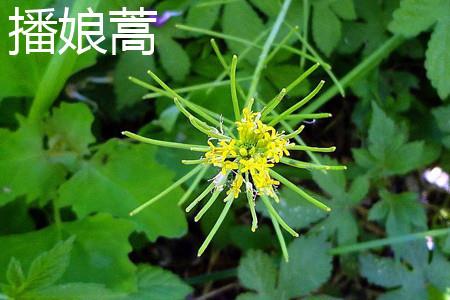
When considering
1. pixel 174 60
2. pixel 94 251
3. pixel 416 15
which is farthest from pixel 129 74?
pixel 416 15

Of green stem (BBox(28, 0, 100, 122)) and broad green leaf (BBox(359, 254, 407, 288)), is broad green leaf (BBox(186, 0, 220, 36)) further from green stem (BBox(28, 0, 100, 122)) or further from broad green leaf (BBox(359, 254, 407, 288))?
broad green leaf (BBox(359, 254, 407, 288))

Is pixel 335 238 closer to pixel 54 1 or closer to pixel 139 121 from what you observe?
pixel 139 121

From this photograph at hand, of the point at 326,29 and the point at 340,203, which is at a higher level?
the point at 326,29

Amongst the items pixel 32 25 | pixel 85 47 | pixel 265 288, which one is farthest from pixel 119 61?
pixel 265 288

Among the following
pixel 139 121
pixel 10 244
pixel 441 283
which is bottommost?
pixel 441 283

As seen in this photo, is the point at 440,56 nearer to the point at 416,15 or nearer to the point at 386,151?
the point at 416,15

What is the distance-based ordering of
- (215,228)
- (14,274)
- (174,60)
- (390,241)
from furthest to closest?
(174,60) < (390,241) < (14,274) < (215,228)

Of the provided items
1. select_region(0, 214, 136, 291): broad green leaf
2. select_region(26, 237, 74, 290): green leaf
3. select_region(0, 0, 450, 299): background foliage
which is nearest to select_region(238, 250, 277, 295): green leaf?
select_region(0, 0, 450, 299): background foliage

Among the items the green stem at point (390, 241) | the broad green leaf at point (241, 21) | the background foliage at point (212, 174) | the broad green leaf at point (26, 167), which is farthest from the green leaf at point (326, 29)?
the broad green leaf at point (26, 167)
